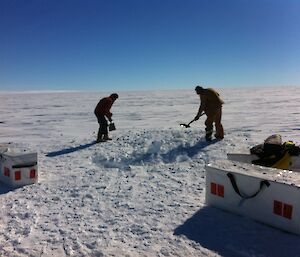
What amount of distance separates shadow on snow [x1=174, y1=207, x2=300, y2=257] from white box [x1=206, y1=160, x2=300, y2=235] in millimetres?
110

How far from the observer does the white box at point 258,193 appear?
380 cm

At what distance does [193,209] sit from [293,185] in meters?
1.44

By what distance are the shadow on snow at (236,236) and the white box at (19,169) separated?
3.10m

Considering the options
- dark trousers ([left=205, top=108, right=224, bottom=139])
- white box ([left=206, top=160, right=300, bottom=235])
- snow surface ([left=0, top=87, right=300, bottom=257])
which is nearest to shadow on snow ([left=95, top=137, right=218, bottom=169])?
snow surface ([left=0, top=87, right=300, bottom=257])

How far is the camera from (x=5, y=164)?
20.5 ft

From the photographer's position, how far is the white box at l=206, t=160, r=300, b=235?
380 cm

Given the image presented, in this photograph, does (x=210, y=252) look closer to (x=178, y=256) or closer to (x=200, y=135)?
(x=178, y=256)

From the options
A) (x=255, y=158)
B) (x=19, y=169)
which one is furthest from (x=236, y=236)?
(x=19, y=169)

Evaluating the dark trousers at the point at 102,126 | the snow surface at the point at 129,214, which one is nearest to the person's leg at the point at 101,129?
the dark trousers at the point at 102,126

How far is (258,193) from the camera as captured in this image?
161 inches

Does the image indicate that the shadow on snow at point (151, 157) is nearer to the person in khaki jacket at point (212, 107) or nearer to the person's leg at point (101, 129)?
the person in khaki jacket at point (212, 107)

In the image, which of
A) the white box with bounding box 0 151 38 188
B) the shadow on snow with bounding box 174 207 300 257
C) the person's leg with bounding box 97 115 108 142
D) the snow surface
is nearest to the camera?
the shadow on snow with bounding box 174 207 300 257

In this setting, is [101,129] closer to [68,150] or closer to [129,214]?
[68,150]

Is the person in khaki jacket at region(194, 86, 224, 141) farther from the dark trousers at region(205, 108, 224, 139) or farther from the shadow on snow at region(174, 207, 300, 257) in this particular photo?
the shadow on snow at region(174, 207, 300, 257)
